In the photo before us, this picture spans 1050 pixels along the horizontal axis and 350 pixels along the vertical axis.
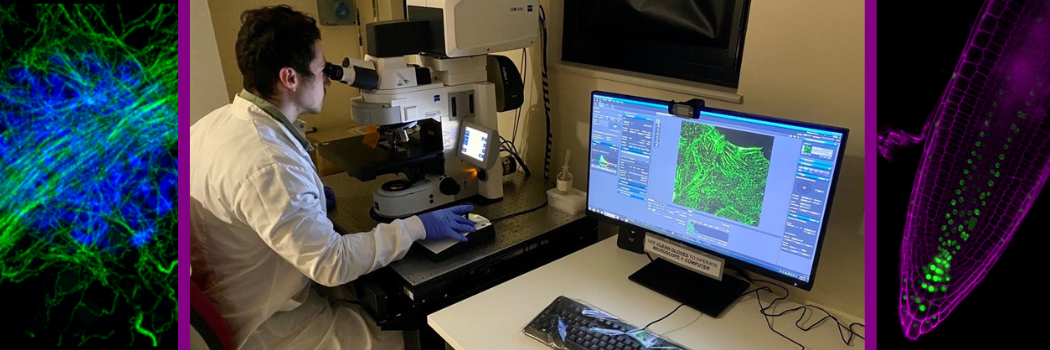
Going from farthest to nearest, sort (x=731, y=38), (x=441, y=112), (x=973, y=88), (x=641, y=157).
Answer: (x=441, y=112), (x=731, y=38), (x=641, y=157), (x=973, y=88)

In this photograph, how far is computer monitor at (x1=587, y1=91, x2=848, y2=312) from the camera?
1.07 metres

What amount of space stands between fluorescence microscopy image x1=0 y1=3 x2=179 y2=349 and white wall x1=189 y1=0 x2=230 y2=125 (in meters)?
1.23

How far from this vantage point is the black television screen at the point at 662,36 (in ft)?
4.76

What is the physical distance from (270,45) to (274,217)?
1.31ft

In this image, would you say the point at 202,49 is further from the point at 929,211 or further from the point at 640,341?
the point at 929,211

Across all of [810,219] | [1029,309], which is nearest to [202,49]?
[810,219]

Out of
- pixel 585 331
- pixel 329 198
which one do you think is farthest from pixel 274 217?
pixel 585 331

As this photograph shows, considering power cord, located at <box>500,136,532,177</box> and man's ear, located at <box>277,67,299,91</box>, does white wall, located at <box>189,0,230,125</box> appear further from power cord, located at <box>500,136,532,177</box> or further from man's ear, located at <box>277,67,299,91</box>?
power cord, located at <box>500,136,532,177</box>

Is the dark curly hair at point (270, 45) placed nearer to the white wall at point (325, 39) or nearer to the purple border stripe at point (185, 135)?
the purple border stripe at point (185, 135)

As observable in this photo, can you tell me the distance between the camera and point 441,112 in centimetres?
159

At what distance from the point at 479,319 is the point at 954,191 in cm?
91

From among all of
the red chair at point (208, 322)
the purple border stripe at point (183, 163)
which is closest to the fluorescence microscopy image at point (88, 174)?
the purple border stripe at point (183, 163)

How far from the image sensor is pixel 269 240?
47.6 inches

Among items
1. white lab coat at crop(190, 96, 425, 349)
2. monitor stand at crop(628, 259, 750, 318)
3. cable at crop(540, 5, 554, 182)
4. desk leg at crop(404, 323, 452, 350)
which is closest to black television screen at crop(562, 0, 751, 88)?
cable at crop(540, 5, 554, 182)
